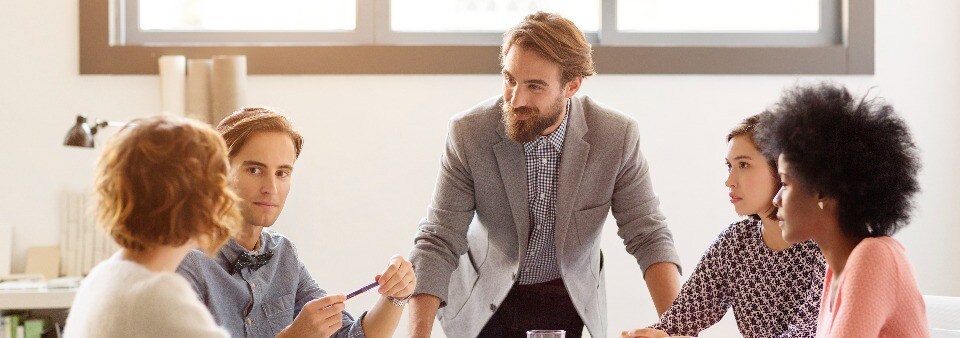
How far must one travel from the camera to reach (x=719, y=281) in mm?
2141

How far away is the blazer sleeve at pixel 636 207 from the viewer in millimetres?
2510

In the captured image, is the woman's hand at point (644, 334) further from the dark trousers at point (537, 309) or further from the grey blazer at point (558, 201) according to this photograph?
the dark trousers at point (537, 309)

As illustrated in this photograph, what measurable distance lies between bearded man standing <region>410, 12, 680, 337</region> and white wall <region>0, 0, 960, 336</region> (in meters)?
0.94

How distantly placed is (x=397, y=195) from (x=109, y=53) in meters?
1.04

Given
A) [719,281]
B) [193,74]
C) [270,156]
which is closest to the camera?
[270,156]

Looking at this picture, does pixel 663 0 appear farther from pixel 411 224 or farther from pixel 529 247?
pixel 529 247

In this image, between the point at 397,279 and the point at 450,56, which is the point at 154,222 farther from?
the point at 450,56

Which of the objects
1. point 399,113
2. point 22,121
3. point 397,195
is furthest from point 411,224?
point 22,121

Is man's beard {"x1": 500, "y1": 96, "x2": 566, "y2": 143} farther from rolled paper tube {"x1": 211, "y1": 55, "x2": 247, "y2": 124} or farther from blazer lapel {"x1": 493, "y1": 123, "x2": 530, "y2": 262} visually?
rolled paper tube {"x1": 211, "y1": 55, "x2": 247, "y2": 124}

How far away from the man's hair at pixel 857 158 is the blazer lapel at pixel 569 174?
105cm

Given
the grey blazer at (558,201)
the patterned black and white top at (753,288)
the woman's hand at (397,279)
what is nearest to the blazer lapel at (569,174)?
the grey blazer at (558,201)

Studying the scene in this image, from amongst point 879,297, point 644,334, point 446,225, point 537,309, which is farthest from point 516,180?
point 879,297

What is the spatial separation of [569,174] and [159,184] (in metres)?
1.41

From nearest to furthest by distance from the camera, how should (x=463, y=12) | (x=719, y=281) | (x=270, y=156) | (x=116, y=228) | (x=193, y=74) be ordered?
1. (x=116, y=228)
2. (x=270, y=156)
3. (x=719, y=281)
4. (x=193, y=74)
5. (x=463, y=12)
